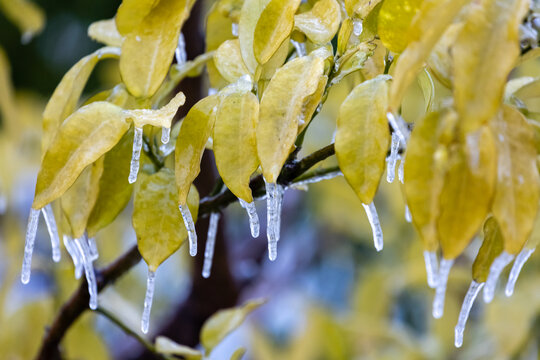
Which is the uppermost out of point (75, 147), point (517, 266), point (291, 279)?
point (75, 147)

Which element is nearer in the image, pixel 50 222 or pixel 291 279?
pixel 50 222

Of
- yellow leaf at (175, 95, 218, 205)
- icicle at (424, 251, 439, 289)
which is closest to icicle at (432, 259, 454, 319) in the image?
icicle at (424, 251, 439, 289)

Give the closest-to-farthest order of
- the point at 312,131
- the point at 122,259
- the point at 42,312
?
the point at 122,259, the point at 42,312, the point at 312,131

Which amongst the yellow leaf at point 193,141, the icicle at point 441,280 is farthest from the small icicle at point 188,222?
the icicle at point 441,280

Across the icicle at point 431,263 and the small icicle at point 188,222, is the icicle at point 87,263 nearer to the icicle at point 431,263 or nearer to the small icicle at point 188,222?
the small icicle at point 188,222

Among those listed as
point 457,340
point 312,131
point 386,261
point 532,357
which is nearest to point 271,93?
point 457,340

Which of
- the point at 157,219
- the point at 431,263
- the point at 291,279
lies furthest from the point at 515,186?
the point at 291,279

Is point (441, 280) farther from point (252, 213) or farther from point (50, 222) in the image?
point (50, 222)

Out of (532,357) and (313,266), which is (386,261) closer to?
(313,266)
